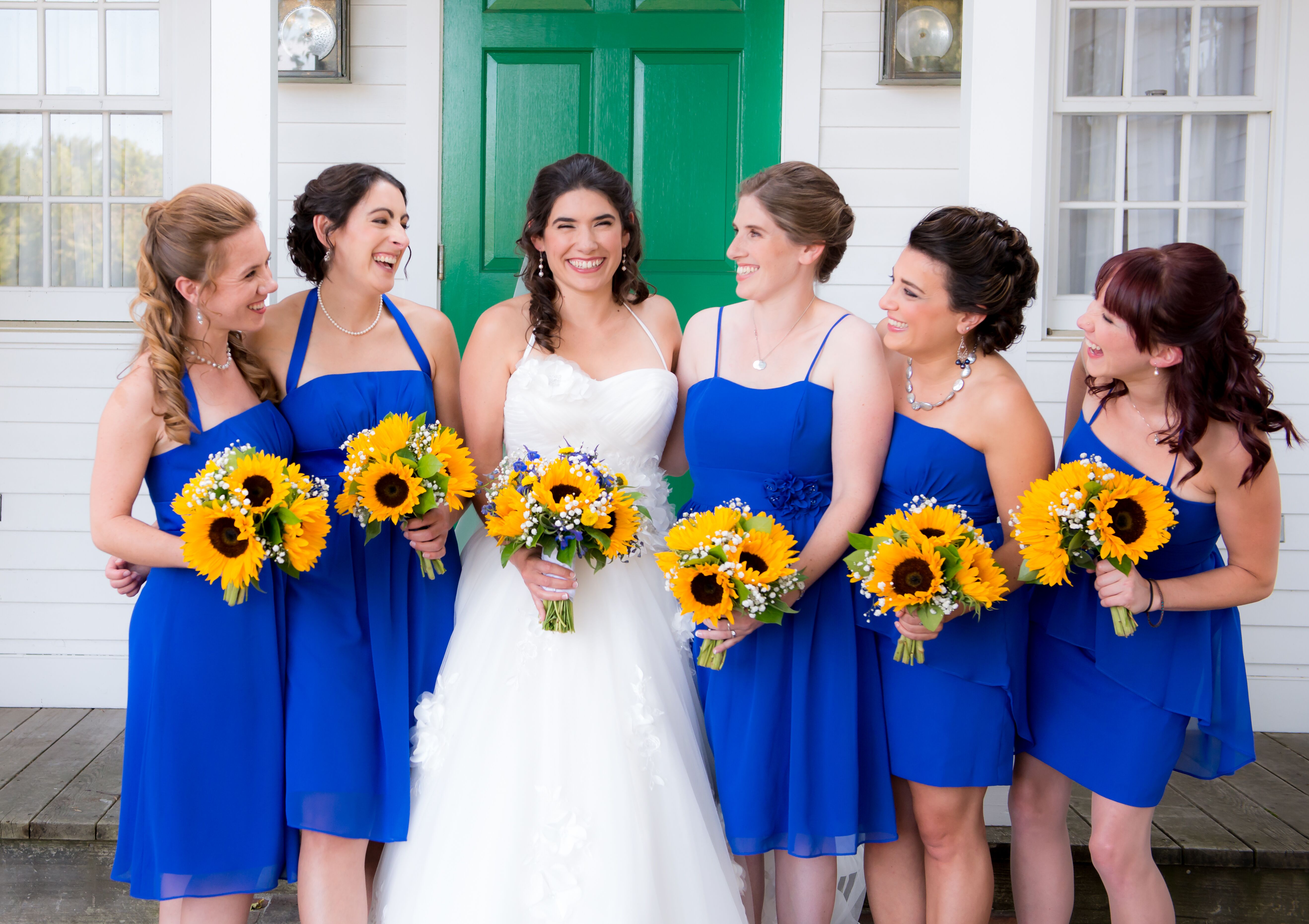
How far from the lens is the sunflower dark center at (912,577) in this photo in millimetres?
2139

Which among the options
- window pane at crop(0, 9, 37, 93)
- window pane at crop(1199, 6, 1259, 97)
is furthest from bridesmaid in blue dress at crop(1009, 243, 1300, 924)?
window pane at crop(0, 9, 37, 93)

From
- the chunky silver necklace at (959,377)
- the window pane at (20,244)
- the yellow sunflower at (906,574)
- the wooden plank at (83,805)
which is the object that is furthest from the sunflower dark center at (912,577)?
the window pane at (20,244)

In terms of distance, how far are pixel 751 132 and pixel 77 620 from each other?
3.71 metres

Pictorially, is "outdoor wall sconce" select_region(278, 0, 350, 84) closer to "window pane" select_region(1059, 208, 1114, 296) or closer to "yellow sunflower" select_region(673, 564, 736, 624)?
"yellow sunflower" select_region(673, 564, 736, 624)

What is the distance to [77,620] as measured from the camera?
4.40 m

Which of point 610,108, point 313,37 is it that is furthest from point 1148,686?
point 313,37

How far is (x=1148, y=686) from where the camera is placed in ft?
7.72

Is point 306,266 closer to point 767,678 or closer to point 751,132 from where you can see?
point 767,678

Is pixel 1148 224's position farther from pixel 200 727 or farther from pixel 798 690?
pixel 200 727

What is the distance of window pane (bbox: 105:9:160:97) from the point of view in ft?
14.1

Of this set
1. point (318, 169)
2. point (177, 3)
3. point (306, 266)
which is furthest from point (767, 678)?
point (177, 3)

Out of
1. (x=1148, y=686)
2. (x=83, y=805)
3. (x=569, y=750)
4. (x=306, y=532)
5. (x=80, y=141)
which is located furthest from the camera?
(x=80, y=141)

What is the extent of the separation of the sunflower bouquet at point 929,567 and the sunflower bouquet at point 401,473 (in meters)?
0.97

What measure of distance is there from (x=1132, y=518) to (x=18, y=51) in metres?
4.83
